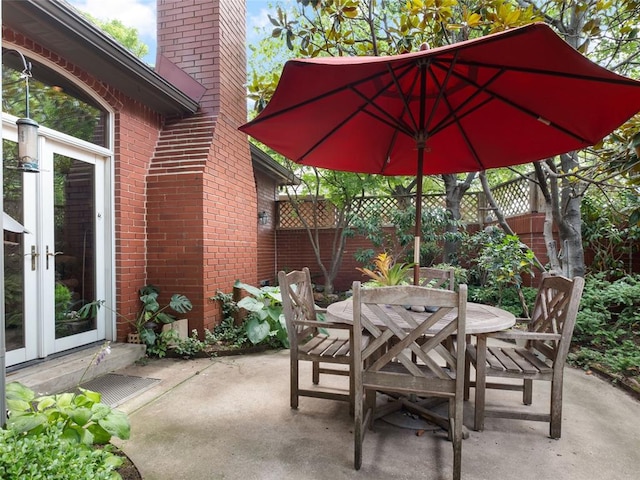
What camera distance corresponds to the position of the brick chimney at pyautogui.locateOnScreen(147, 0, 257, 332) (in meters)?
3.95

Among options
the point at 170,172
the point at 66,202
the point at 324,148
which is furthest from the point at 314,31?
the point at 66,202

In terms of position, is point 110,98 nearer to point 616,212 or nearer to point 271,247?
point 271,247

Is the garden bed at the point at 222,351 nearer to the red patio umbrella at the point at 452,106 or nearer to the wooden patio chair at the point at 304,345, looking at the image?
the wooden patio chair at the point at 304,345

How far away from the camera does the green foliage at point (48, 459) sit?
115 cm

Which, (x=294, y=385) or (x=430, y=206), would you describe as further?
(x=430, y=206)

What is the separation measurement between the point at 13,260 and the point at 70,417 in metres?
1.95

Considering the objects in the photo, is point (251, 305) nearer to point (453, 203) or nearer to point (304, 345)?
point (304, 345)

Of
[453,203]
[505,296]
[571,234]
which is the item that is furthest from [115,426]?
[453,203]

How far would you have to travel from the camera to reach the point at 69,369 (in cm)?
282

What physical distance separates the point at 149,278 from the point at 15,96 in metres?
2.03

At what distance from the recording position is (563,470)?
6.09 ft

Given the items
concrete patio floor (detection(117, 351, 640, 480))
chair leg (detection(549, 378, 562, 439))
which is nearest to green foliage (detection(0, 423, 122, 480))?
concrete patio floor (detection(117, 351, 640, 480))

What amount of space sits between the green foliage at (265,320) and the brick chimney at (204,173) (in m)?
0.51

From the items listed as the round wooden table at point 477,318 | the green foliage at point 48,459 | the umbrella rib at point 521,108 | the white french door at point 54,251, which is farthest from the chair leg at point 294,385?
the white french door at point 54,251
